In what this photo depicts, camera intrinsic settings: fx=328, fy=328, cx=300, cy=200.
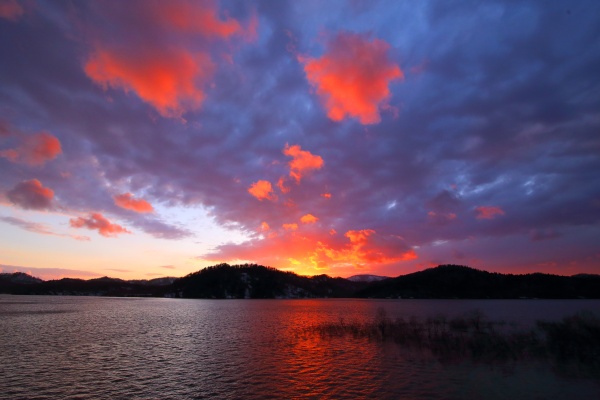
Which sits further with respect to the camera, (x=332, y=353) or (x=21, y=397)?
(x=332, y=353)

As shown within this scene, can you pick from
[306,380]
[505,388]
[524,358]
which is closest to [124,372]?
[306,380]

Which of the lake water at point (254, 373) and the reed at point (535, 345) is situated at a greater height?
the reed at point (535, 345)

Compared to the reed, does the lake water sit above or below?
below

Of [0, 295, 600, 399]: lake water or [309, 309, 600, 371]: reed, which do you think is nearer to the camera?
[0, 295, 600, 399]: lake water

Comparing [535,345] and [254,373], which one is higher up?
[535,345]

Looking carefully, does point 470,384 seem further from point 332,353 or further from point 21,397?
point 21,397

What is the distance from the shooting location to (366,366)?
4056 centimetres

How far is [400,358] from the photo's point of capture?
1772 inches

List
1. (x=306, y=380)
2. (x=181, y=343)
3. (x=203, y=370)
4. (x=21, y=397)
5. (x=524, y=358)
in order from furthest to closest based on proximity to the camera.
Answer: (x=181, y=343), (x=524, y=358), (x=203, y=370), (x=306, y=380), (x=21, y=397)

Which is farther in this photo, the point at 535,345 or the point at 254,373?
the point at 535,345

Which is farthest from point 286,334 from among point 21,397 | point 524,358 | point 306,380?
point 21,397

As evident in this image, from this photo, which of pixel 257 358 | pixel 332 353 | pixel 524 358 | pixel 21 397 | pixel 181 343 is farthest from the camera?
pixel 181 343

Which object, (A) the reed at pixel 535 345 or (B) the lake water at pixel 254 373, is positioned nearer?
(B) the lake water at pixel 254 373

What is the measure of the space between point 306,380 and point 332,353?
16199mm
